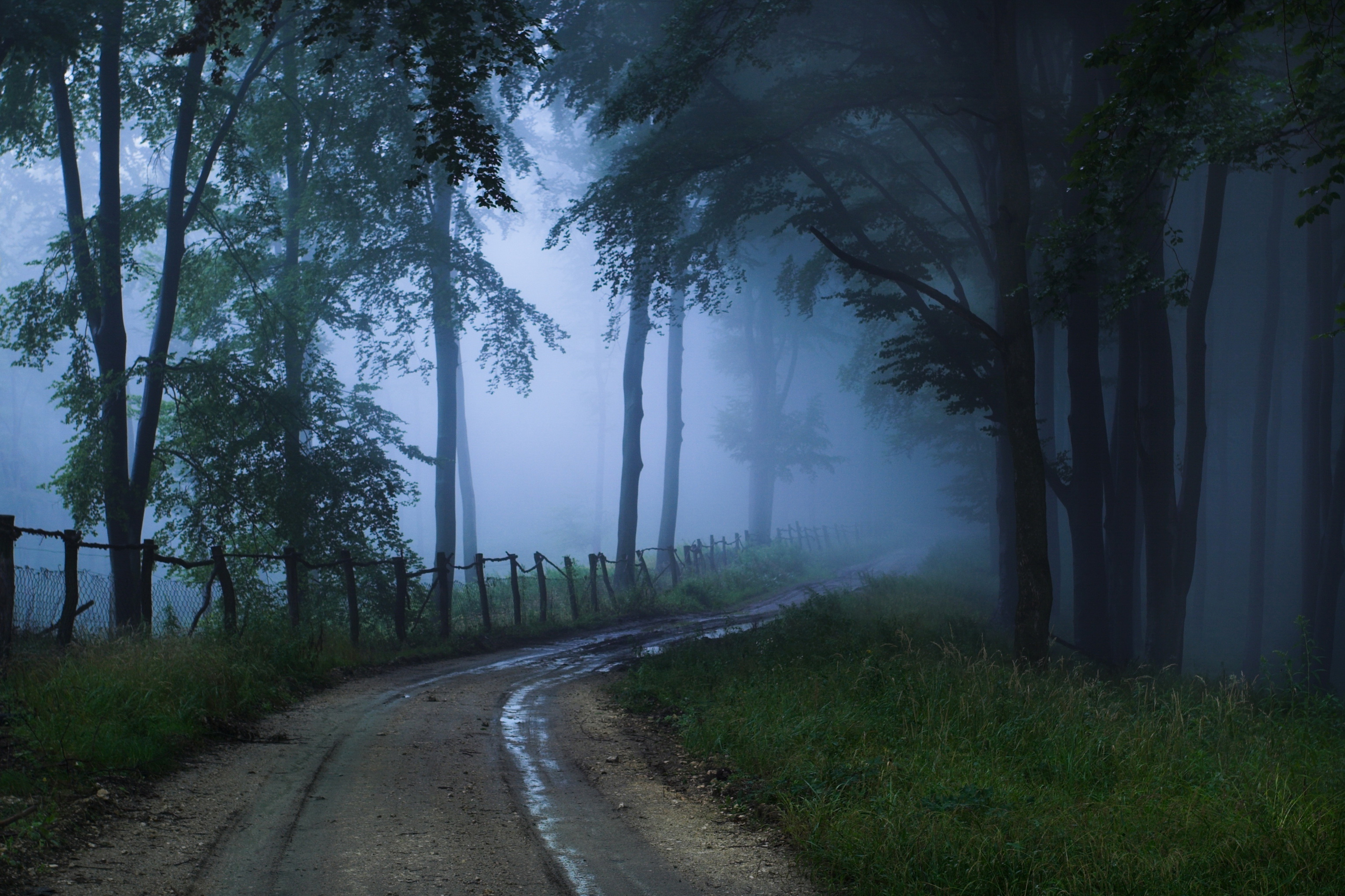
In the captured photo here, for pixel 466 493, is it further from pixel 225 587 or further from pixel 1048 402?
pixel 225 587

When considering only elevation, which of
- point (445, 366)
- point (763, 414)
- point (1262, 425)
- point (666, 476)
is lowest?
point (666, 476)

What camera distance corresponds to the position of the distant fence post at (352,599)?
571 inches

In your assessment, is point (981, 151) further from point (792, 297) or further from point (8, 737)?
point (8, 737)

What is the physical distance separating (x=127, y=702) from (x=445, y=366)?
17.0 metres

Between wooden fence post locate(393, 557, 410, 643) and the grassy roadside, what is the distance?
74.7 inches

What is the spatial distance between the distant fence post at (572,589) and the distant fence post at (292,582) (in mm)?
6978

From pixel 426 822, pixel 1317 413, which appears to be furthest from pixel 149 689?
pixel 1317 413

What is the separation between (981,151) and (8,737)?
15.7 metres

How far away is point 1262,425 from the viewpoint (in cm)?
2338

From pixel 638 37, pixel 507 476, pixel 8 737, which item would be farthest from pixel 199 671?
pixel 507 476

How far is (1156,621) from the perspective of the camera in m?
14.5

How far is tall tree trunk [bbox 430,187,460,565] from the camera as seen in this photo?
70.6 ft

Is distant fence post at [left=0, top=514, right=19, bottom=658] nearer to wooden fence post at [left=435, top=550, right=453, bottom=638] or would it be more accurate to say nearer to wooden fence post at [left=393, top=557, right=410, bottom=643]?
wooden fence post at [left=393, top=557, right=410, bottom=643]

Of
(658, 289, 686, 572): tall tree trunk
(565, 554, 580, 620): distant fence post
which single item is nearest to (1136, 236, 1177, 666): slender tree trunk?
(565, 554, 580, 620): distant fence post
